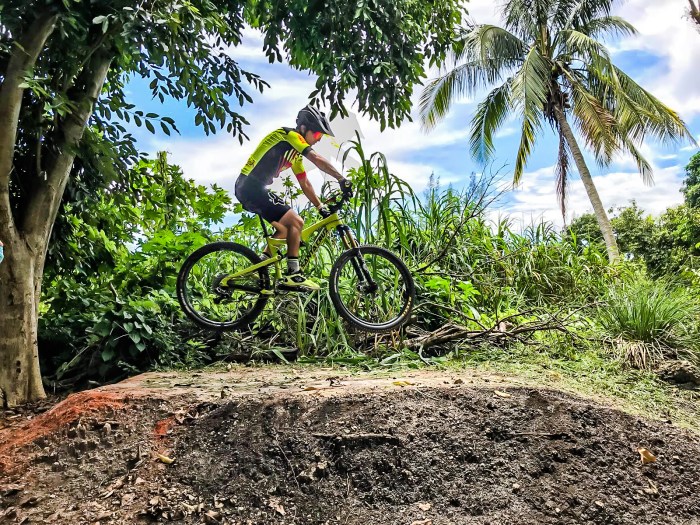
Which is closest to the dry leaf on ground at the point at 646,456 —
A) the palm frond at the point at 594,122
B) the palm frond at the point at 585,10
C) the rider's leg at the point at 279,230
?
the rider's leg at the point at 279,230

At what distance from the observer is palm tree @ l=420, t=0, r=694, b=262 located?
13930 mm

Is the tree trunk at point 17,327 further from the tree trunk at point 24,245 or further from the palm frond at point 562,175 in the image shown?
the palm frond at point 562,175

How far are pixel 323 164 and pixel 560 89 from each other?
43.7ft

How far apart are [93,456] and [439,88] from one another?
14045 millimetres

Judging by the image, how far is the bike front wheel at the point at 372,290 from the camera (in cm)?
433

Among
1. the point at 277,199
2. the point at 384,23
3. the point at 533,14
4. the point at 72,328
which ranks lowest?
the point at 72,328

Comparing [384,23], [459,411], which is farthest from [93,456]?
[384,23]

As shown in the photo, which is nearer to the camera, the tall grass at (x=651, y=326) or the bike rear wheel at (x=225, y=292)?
the bike rear wheel at (x=225, y=292)

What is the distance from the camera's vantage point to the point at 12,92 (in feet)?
12.3

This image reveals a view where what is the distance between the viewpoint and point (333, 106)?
4.73 metres

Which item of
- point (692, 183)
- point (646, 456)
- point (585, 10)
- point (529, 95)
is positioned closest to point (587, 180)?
point (529, 95)

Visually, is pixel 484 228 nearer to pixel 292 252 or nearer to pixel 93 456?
pixel 292 252

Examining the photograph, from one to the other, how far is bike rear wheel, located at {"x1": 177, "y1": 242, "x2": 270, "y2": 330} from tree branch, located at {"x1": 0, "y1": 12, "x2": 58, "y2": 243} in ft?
4.45

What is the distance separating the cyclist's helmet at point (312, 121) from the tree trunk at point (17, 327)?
2236 mm
